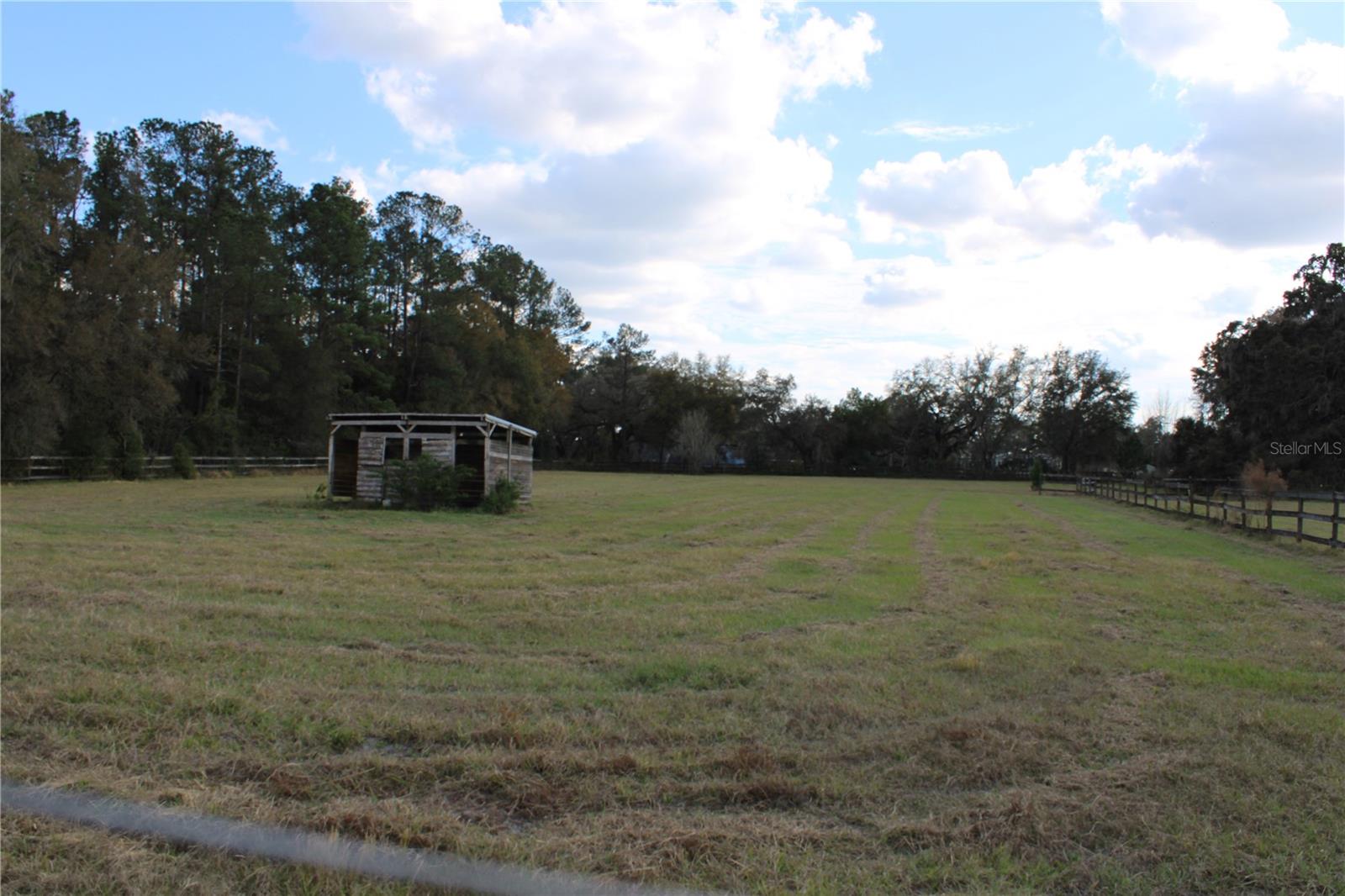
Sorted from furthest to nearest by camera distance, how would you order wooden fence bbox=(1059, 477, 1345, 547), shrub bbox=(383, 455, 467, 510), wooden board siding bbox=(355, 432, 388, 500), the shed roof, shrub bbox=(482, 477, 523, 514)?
wooden board siding bbox=(355, 432, 388, 500), the shed roof, shrub bbox=(482, 477, 523, 514), shrub bbox=(383, 455, 467, 510), wooden fence bbox=(1059, 477, 1345, 547)

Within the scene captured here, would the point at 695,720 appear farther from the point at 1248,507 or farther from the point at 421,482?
the point at 1248,507

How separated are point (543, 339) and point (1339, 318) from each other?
55.8 m

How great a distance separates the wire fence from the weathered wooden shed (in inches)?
716

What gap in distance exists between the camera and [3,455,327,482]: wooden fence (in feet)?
96.8

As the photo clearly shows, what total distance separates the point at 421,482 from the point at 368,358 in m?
36.9

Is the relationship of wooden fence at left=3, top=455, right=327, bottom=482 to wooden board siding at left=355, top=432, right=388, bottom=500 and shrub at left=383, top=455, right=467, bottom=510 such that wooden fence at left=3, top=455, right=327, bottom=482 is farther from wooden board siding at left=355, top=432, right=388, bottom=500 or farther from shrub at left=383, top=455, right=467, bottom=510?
shrub at left=383, top=455, right=467, bottom=510

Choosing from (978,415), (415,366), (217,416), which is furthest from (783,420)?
(217,416)

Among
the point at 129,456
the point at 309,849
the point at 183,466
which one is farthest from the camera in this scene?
the point at 183,466

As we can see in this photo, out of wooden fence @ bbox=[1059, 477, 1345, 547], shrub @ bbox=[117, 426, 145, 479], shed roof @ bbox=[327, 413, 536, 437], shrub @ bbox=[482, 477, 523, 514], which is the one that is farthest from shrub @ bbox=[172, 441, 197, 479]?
wooden fence @ bbox=[1059, 477, 1345, 547]

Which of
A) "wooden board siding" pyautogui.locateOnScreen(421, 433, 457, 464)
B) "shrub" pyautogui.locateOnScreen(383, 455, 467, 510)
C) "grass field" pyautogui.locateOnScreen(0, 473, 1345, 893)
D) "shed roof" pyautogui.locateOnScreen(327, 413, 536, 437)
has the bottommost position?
"grass field" pyautogui.locateOnScreen(0, 473, 1345, 893)

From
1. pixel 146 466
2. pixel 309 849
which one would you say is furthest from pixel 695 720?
pixel 146 466

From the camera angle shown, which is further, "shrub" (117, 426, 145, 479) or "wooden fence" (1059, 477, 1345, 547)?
"shrub" (117, 426, 145, 479)

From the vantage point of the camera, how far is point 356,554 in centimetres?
1273

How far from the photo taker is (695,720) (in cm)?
510
